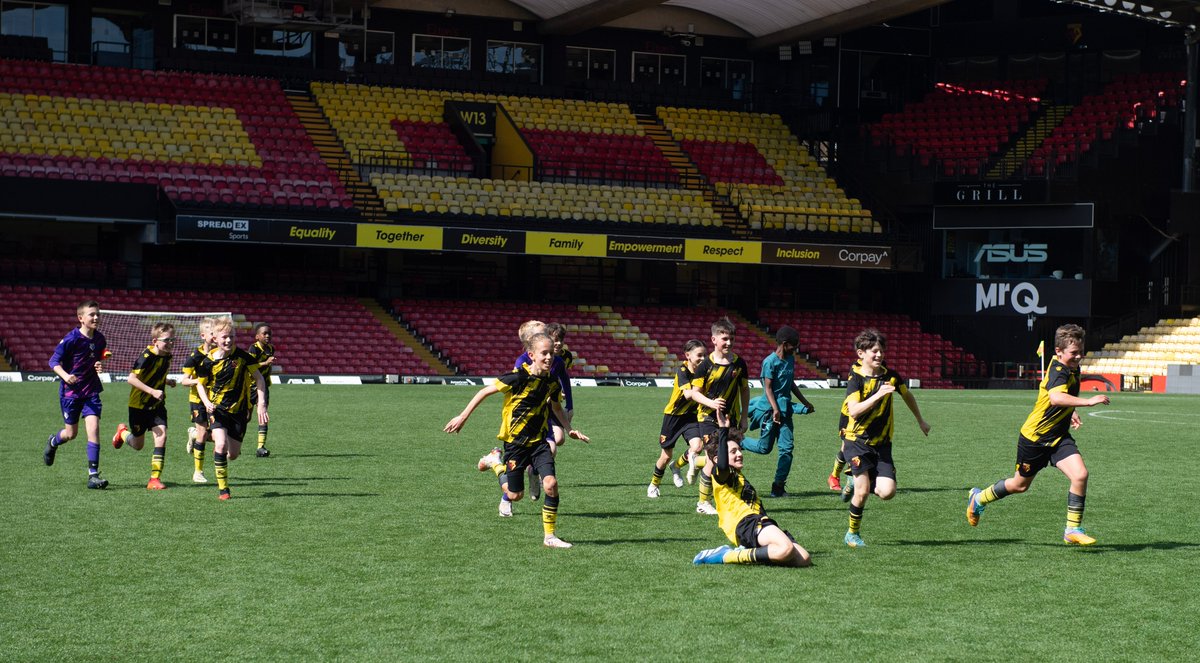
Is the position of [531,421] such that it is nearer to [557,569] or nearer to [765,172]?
[557,569]

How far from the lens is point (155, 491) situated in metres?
14.4

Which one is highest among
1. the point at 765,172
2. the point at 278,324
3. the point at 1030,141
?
the point at 1030,141

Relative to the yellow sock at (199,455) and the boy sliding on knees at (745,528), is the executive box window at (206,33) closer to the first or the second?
the yellow sock at (199,455)

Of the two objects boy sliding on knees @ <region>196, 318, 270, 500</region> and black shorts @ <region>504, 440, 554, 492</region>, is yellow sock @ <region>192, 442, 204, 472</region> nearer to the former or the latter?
boy sliding on knees @ <region>196, 318, 270, 500</region>

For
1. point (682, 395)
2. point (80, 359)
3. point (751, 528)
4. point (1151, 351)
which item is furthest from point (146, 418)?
point (1151, 351)

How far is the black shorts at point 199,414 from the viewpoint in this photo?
14.4 m

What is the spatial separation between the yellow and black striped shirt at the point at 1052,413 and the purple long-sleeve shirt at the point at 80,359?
31.1ft

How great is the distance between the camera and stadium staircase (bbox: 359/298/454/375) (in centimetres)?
4072

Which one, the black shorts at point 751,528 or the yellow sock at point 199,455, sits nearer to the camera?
the black shorts at point 751,528

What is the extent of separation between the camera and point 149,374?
14.7m

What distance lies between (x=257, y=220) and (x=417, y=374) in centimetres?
668

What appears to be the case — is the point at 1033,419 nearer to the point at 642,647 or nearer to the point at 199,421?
the point at 642,647

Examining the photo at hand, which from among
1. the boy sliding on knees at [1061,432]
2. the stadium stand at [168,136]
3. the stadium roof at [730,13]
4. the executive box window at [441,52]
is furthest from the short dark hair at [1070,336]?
the executive box window at [441,52]

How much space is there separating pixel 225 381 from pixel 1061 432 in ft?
26.6
